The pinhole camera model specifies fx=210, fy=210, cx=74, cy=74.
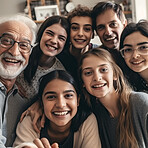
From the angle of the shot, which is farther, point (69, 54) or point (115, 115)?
point (69, 54)

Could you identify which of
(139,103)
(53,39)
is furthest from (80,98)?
(53,39)

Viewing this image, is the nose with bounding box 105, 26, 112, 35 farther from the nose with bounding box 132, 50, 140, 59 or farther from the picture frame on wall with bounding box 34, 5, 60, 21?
the picture frame on wall with bounding box 34, 5, 60, 21

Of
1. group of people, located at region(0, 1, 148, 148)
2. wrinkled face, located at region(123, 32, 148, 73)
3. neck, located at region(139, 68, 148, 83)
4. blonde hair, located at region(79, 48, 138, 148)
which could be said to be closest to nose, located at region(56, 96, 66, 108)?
group of people, located at region(0, 1, 148, 148)

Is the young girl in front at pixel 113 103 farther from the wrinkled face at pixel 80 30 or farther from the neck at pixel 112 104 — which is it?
the wrinkled face at pixel 80 30

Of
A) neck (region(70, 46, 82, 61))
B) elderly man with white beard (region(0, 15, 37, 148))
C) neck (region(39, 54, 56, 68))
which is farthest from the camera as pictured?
neck (region(70, 46, 82, 61))

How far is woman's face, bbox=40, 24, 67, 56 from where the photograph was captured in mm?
1875

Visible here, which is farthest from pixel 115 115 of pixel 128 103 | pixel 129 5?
pixel 129 5

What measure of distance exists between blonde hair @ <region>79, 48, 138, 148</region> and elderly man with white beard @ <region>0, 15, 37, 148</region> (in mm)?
479

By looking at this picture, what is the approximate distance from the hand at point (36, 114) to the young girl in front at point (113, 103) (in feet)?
1.26

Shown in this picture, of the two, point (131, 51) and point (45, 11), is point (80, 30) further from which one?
point (45, 11)

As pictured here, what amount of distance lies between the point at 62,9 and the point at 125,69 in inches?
137

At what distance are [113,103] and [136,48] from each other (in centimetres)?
46

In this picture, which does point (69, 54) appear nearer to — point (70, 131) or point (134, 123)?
point (70, 131)

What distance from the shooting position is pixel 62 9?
4.88m
